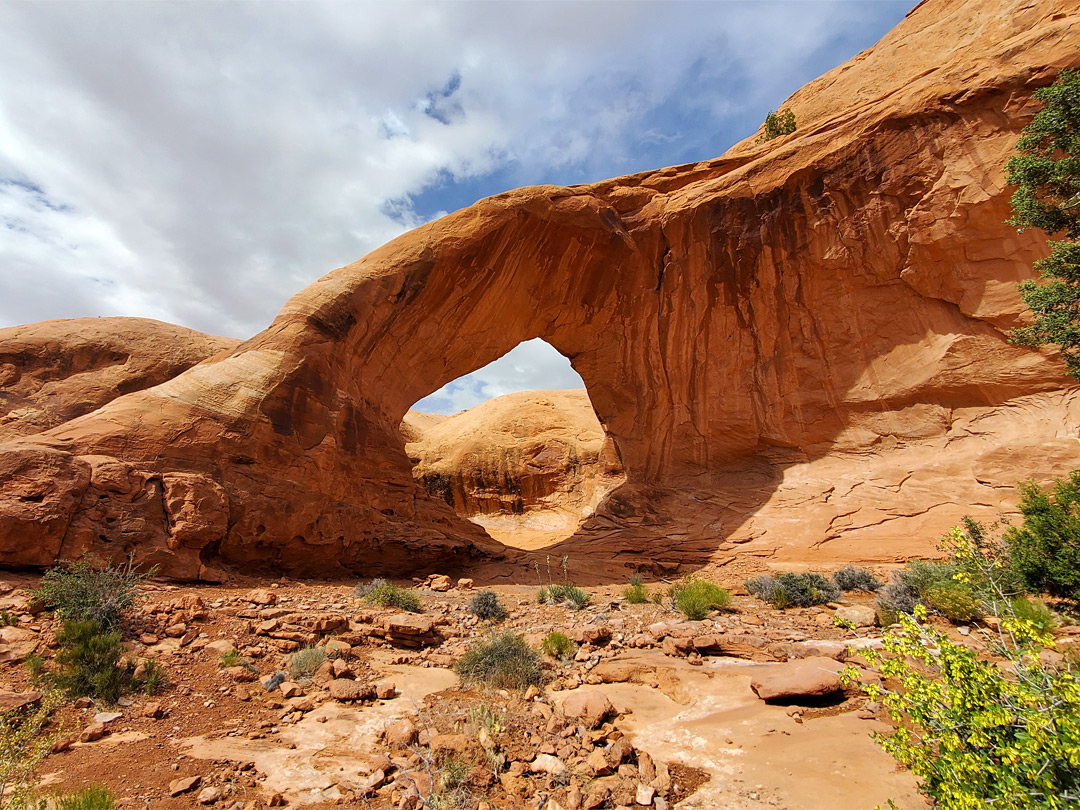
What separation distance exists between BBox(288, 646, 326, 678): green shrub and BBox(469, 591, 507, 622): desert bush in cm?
299

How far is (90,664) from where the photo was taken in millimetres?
4719

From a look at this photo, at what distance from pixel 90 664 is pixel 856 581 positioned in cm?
1091

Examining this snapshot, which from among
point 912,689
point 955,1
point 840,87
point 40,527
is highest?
point 955,1

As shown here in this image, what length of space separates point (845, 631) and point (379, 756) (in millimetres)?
5774

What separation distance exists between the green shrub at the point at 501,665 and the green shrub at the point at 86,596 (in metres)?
3.95

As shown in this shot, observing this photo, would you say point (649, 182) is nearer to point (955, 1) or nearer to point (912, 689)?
point (955, 1)

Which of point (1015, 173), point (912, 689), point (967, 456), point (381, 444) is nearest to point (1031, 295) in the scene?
point (1015, 173)

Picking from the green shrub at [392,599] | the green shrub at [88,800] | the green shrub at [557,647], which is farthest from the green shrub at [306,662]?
the green shrub at [392,599]

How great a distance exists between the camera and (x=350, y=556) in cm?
1127

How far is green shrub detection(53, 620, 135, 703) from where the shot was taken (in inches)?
177

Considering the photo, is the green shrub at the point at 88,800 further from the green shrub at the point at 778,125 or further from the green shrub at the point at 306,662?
the green shrub at the point at 778,125

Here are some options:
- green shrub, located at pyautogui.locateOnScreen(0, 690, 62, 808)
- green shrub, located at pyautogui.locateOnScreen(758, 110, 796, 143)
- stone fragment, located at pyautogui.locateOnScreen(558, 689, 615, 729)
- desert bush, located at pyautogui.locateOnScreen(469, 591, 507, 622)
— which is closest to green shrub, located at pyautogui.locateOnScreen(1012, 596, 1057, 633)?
stone fragment, located at pyautogui.locateOnScreen(558, 689, 615, 729)

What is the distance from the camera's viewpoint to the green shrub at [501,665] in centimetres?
527

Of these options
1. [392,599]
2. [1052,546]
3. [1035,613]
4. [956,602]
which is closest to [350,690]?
[392,599]
